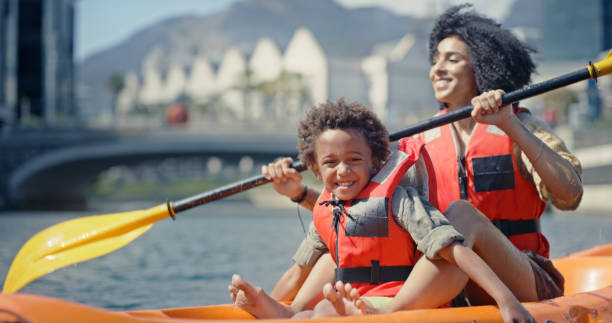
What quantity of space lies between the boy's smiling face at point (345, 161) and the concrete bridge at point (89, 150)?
70.4ft

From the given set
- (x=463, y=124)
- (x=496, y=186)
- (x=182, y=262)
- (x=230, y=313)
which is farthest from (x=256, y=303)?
(x=182, y=262)

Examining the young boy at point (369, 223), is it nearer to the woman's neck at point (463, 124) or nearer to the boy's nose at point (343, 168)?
the boy's nose at point (343, 168)

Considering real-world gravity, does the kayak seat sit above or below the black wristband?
below

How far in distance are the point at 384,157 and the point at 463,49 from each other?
0.79 m

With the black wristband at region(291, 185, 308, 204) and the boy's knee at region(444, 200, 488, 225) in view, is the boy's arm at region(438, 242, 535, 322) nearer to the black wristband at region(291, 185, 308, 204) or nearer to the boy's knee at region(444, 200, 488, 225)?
the boy's knee at region(444, 200, 488, 225)

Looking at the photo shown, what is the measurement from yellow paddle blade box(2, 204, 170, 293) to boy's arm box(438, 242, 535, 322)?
1887mm

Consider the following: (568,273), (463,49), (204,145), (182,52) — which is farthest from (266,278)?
(182,52)

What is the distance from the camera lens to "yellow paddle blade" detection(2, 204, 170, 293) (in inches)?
131

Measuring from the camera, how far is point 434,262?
87.0 inches

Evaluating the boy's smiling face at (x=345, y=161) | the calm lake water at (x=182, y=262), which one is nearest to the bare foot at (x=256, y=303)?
the boy's smiling face at (x=345, y=161)

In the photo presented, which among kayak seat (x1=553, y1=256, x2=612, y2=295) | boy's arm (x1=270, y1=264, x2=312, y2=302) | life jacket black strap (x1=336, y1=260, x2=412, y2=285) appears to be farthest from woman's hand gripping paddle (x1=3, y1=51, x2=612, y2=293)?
kayak seat (x1=553, y1=256, x2=612, y2=295)

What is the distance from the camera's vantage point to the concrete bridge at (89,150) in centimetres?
2345

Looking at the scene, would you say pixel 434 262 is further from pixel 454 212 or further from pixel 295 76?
pixel 295 76

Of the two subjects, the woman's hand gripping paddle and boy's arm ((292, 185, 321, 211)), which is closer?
boy's arm ((292, 185, 321, 211))
